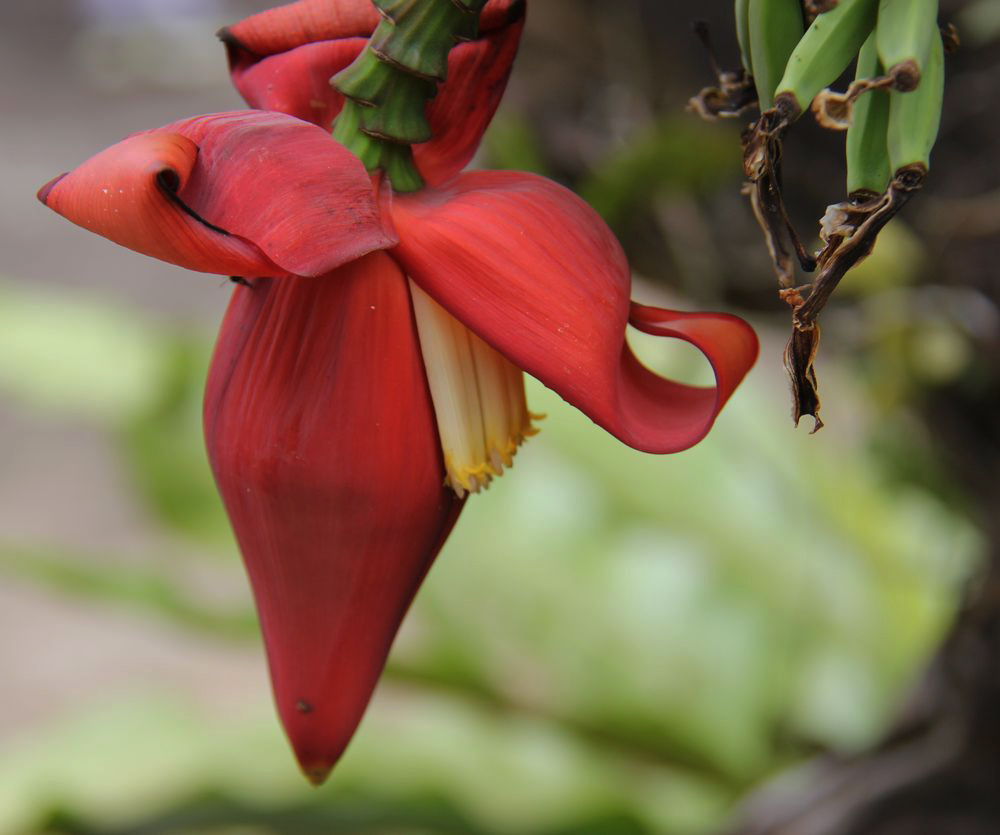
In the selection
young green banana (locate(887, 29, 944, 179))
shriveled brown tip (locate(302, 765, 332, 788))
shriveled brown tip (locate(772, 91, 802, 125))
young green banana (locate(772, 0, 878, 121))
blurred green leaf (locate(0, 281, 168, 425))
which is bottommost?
blurred green leaf (locate(0, 281, 168, 425))

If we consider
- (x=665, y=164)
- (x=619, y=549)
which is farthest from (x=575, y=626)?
(x=665, y=164)

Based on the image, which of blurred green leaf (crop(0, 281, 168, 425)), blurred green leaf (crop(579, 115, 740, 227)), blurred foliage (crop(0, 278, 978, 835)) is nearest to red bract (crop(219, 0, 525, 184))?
blurred green leaf (crop(579, 115, 740, 227))

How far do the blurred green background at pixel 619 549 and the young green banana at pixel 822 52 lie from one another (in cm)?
40

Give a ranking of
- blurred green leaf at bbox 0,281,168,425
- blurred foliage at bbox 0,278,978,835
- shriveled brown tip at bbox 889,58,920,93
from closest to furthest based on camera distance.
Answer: shriveled brown tip at bbox 889,58,920,93
blurred foliage at bbox 0,278,978,835
blurred green leaf at bbox 0,281,168,425

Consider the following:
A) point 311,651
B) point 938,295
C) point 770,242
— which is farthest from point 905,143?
point 938,295

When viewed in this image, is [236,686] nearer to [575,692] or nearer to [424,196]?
[575,692]

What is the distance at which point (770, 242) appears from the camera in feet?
0.63

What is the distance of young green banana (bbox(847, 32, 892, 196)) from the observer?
0.60 ft

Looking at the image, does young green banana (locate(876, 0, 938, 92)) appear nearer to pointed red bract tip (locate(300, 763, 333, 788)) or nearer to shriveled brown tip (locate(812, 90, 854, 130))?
shriveled brown tip (locate(812, 90, 854, 130))

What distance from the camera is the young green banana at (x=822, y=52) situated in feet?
0.58

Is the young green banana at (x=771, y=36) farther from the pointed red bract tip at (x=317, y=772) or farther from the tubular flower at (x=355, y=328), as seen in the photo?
the pointed red bract tip at (x=317, y=772)

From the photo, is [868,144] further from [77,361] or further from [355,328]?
[77,361]

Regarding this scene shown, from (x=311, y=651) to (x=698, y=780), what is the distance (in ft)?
2.47

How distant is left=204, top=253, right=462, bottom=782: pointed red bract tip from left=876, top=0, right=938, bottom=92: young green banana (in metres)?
0.08
